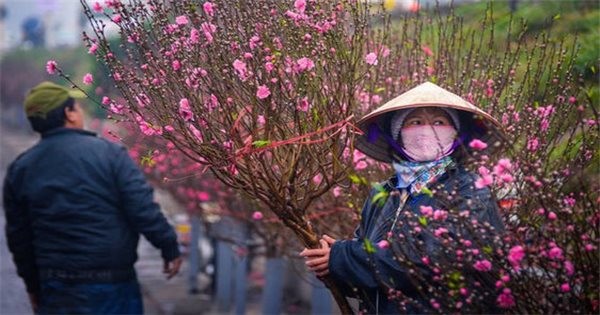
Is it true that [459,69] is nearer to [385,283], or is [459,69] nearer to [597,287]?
[385,283]

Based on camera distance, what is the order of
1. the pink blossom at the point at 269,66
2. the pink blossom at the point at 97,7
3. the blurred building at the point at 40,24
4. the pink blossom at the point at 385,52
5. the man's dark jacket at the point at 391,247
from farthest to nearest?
1. the blurred building at the point at 40,24
2. the pink blossom at the point at 385,52
3. the pink blossom at the point at 97,7
4. the pink blossom at the point at 269,66
5. the man's dark jacket at the point at 391,247

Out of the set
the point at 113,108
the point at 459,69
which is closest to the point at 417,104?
the point at 113,108

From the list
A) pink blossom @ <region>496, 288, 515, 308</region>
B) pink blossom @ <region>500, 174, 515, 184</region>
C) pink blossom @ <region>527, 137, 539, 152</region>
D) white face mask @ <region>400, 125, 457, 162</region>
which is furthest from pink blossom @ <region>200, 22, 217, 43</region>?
pink blossom @ <region>496, 288, 515, 308</region>

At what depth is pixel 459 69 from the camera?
629 cm

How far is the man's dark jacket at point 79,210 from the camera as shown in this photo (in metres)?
6.54

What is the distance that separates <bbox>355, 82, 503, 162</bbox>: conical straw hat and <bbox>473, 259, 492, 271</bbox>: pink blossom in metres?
0.56

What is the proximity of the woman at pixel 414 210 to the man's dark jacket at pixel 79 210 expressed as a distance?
7.71 feet

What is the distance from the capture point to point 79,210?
654cm

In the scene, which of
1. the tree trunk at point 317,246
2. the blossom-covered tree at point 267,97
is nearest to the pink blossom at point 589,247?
the blossom-covered tree at point 267,97

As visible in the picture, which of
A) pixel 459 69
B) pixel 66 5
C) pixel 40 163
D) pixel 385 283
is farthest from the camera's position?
pixel 66 5

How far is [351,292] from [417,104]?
2.28ft

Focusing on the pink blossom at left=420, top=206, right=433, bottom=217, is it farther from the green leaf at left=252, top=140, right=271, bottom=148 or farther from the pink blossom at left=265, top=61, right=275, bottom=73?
the pink blossom at left=265, top=61, right=275, bottom=73

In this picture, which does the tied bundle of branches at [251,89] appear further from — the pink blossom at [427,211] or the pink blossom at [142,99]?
the pink blossom at [427,211]

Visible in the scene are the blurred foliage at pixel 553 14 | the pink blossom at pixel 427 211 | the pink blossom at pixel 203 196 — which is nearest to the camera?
the pink blossom at pixel 427 211
